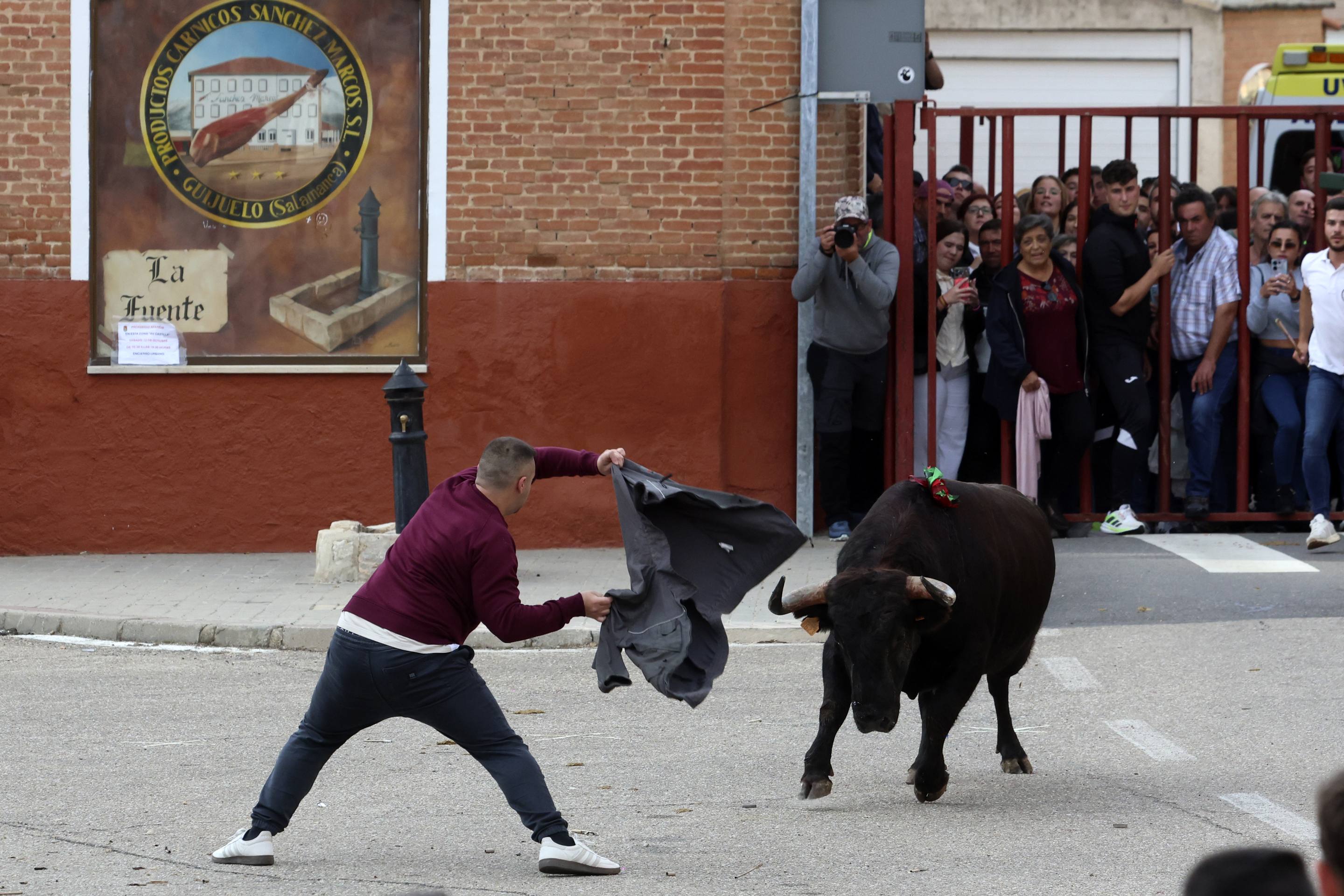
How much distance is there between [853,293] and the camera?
43.7 ft

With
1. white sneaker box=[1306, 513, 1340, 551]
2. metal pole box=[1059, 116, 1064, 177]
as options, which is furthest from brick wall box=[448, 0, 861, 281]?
white sneaker box=[1306, 513, 1340, 551]

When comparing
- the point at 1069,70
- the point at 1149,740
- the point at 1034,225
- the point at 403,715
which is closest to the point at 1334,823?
the point at 403,715

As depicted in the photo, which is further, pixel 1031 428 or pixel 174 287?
pixel 174 287

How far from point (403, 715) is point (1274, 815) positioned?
10.5 feet

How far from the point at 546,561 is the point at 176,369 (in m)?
3.19

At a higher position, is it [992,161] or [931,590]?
[992,161]

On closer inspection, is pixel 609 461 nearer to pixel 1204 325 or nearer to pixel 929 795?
pixel 929 795

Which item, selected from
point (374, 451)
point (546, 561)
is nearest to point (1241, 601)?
point (546, 561)

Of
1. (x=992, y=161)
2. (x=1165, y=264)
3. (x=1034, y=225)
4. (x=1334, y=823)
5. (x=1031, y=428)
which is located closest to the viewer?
(x=1334, y=823)

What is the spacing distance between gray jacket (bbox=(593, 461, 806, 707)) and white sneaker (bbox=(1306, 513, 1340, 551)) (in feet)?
21.6

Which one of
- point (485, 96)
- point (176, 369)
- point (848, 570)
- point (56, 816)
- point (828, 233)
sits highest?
point (485, 96)

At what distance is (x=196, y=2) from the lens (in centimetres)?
1370

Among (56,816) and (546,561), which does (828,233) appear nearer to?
(546,561)

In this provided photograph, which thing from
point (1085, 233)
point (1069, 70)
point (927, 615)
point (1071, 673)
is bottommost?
point (1071, 673)
